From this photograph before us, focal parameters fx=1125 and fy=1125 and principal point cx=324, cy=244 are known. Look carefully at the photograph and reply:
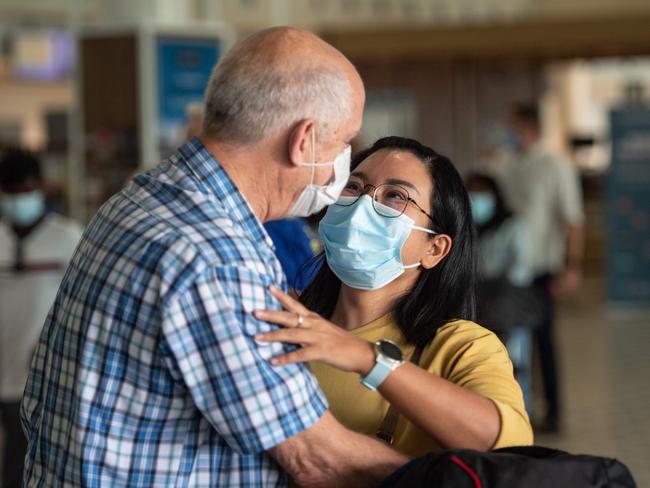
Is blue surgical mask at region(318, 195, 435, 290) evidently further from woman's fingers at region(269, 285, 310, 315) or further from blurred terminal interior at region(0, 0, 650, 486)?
blurred terminal interior at region(0, 0, 650, 486)

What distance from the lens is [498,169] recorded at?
8.98 meters

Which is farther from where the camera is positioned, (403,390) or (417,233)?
(417,233)

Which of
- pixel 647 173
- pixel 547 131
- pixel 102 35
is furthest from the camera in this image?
pixel 547 131

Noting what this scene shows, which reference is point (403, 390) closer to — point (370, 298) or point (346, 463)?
point (346, 463)

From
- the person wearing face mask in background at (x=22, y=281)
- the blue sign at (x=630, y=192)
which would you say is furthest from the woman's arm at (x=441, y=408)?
the blue sign at (x=630, y=192)

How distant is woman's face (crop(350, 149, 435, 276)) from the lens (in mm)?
2320

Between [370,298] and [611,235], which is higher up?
[370,298]

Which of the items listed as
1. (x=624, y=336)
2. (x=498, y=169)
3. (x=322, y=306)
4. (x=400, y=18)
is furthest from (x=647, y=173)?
(x=322, y=306)

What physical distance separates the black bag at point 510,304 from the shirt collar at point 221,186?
15.4ft

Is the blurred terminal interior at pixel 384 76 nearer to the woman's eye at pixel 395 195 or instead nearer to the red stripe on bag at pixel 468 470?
the woman's eye at pixel 395 195

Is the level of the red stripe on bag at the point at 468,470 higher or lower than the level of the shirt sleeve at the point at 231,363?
lower

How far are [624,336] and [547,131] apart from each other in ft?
37.9

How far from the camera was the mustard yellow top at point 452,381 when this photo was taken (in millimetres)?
1973

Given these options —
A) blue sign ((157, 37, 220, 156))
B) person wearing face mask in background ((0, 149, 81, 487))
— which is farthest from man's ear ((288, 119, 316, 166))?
blue sign ((157, 37, 220, 156))
